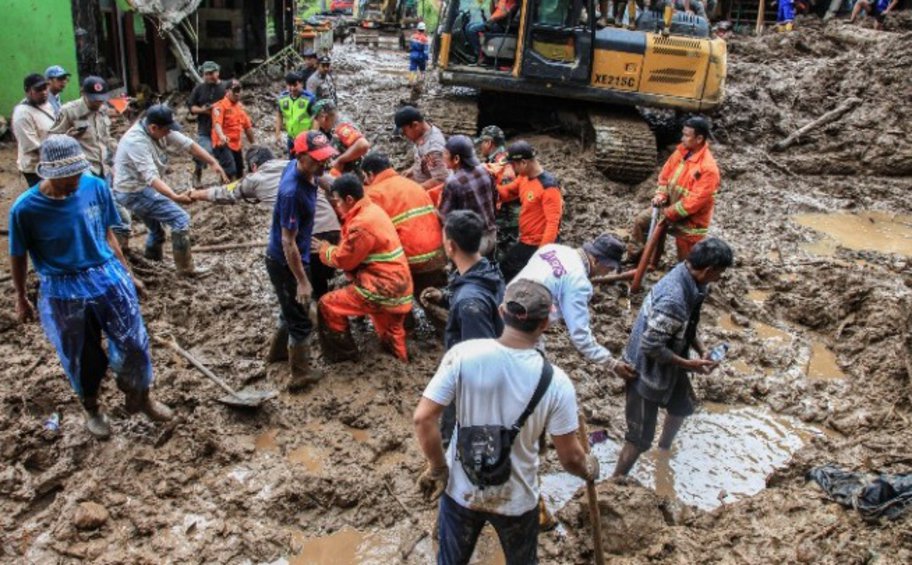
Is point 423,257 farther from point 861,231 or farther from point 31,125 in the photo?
point 861,231

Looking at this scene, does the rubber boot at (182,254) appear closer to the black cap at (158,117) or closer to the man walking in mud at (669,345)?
the black cap at (158,117)

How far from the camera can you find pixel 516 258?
609 cm

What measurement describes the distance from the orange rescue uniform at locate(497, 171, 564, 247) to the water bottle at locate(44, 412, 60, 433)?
A: 3.64m

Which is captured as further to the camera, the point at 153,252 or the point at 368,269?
the point at 153,252

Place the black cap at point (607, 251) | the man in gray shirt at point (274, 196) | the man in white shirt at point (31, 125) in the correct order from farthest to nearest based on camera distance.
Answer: the man in white shirt at point (31, 125), the man in gray shirt at point (274, 196), the black cap at point (607, 251)

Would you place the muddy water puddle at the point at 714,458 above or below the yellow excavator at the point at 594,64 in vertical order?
below

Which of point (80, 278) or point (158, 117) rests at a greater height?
point (158, 117)

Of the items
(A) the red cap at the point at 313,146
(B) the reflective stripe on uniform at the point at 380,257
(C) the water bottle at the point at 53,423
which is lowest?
(C) the water bottle at the point at 53,423

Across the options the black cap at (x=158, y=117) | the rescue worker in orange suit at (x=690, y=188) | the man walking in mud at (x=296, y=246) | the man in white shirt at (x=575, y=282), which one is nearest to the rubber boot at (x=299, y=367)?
the man walking in mud at (x=296, y=246)

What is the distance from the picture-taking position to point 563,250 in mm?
4000

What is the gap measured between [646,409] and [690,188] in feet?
9.16

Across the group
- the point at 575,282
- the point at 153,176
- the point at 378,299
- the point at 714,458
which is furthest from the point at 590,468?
the point at 153,176

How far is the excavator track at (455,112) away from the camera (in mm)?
10438

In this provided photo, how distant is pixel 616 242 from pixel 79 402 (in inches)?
145
